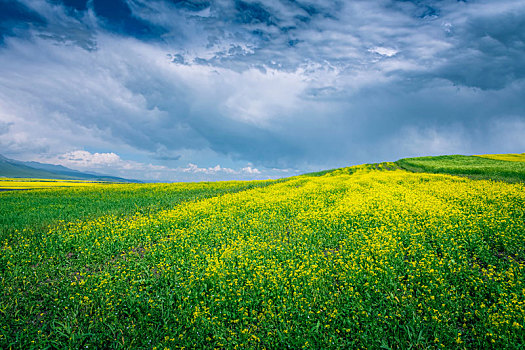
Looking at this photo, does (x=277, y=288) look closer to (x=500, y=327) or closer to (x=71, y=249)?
(x=500, y=327)

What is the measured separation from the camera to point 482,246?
26.5 feet

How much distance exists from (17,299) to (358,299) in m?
9.68

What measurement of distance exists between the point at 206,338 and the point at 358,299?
3785 mm

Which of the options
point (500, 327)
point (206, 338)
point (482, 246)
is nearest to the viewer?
point (500, 327)

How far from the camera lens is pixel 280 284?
21.8ft

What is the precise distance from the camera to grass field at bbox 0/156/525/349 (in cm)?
509

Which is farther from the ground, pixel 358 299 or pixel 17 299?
pixel 358 299

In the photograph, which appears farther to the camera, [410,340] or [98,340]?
[98,340]

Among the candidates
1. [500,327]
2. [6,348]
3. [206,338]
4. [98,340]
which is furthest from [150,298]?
[500,327]

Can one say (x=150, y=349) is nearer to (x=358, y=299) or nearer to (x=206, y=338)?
(x=206, y=338)

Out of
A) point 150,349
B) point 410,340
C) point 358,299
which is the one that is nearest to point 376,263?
point 358,299

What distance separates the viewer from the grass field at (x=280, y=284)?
16.7ft

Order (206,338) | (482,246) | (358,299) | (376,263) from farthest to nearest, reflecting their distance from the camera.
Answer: (482,246), (376,263), (358,299), (206,338)

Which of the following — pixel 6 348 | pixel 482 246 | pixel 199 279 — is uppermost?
pixel 482 246
